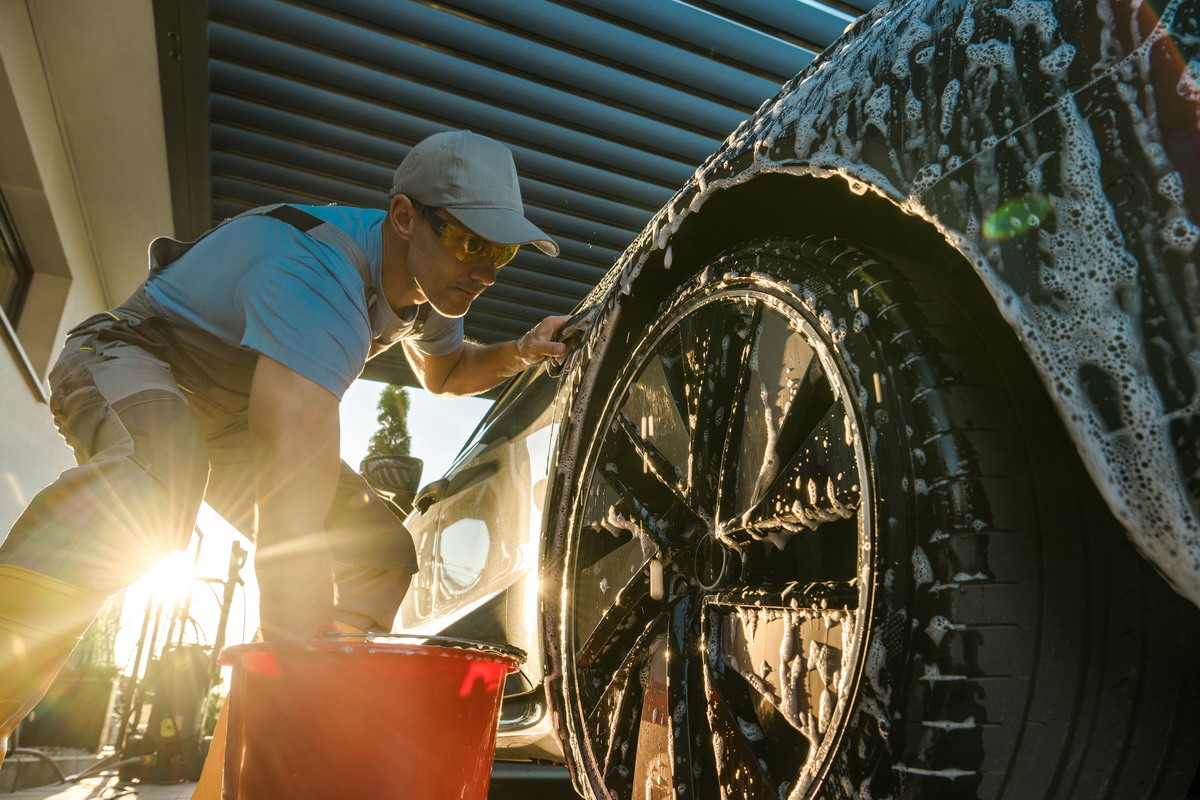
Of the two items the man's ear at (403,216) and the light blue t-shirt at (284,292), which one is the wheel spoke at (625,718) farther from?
the man's ear at (403,216)

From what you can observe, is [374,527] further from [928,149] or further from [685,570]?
[928,149]

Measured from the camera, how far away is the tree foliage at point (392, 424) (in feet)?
44.0

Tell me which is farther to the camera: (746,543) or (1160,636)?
(746,543)

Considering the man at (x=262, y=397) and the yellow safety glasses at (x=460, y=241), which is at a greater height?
the yellow safety glasses at (x=460, y=241)

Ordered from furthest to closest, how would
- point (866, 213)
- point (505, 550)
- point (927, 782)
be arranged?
1. point (505, 550)
2. point (866, 213)
3. point (927, 782)

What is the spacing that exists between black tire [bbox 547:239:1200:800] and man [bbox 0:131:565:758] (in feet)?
2.45

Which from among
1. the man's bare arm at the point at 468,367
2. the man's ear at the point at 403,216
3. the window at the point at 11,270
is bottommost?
the man's bare arm at the point at 468,367

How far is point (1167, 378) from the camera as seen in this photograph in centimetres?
55

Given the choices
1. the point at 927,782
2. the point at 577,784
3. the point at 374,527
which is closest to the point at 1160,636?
the point at 927,782

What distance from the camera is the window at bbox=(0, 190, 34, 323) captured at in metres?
5.07

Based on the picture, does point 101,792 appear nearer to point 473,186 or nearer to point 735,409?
point 473,186

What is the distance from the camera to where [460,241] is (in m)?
1.95

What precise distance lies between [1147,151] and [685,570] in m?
0.78

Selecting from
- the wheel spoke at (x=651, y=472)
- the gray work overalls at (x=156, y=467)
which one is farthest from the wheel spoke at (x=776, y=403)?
the gray work overalls at (x=156, y=467)
